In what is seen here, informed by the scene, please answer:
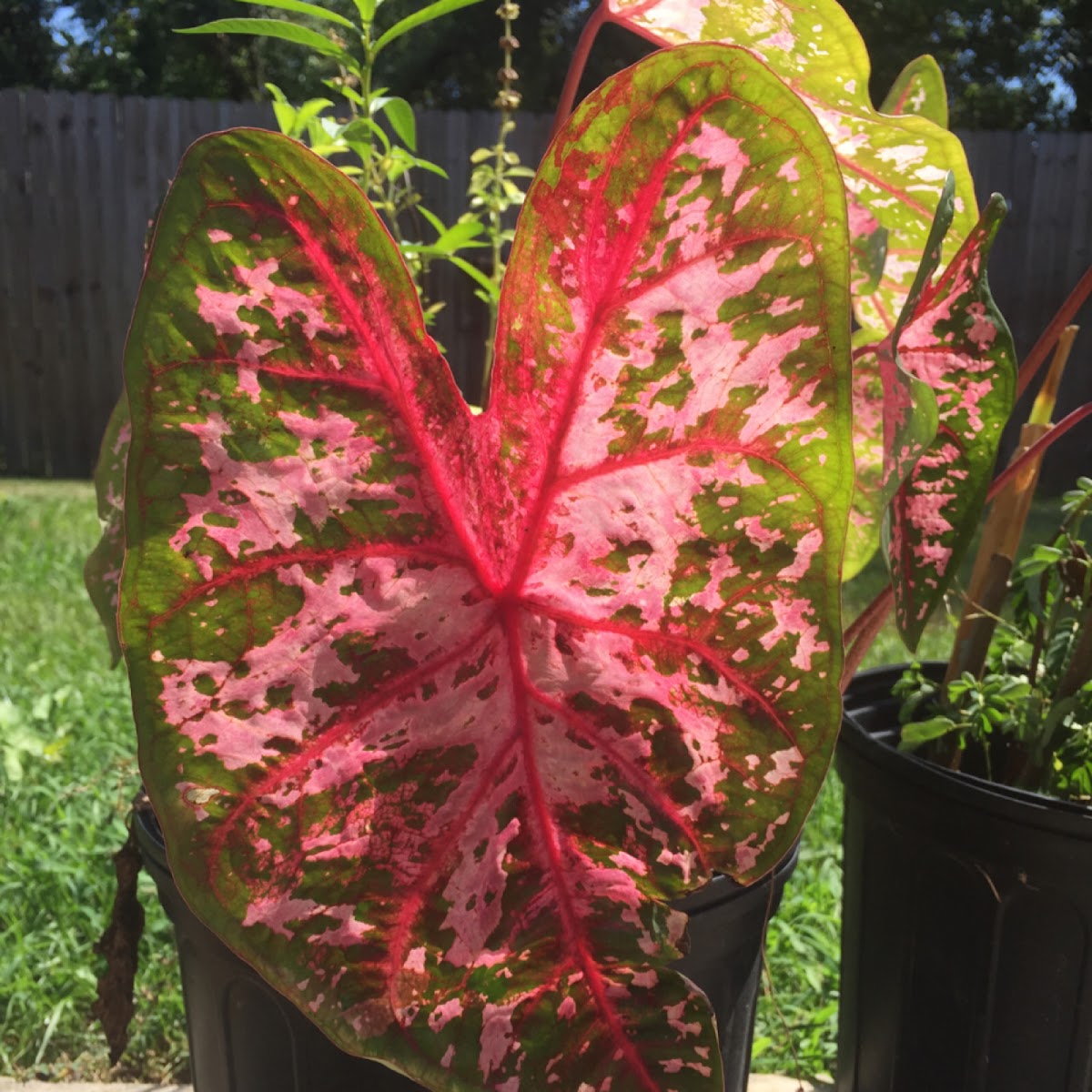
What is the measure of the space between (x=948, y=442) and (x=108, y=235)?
499cm

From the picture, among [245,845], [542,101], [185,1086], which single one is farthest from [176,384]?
[542,101]

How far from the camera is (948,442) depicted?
67 cm

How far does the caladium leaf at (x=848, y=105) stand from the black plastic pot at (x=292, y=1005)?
1.36ft

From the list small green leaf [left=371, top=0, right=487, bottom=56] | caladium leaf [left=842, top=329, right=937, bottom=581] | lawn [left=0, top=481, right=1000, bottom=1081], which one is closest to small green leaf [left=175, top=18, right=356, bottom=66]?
small green leaf [left=371, top=0, right=487, bottom=56]

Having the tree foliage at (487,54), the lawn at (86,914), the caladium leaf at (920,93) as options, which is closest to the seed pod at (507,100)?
the caladium leaf at (920,93)

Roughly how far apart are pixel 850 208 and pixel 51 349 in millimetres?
4797

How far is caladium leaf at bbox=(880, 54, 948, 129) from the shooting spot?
0.91 meters

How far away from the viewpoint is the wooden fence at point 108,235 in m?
4.80

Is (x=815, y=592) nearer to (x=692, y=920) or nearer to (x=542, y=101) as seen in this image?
(x=692, y=920)

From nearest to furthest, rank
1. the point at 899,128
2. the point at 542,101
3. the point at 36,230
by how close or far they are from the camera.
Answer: the point at 899,128
the point at 36,230
the point at 542,101

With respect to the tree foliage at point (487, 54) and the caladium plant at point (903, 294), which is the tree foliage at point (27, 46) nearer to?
the tree foliage at point (487, 54)

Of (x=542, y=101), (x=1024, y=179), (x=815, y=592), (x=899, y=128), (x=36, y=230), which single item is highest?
(x=542, y=101)

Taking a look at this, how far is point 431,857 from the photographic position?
491 mm

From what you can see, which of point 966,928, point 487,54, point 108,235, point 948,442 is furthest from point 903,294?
point 487,54
